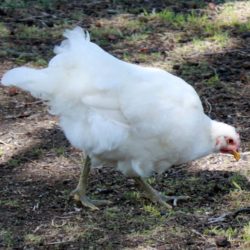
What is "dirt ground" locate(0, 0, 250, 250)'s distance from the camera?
194 inches

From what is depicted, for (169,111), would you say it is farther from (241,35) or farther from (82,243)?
(241,35)

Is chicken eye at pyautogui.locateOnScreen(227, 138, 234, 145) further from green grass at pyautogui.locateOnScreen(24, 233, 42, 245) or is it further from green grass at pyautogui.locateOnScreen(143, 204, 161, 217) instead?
green grass at pyautogui.locateOnScreen(24, 233, 42, 245)

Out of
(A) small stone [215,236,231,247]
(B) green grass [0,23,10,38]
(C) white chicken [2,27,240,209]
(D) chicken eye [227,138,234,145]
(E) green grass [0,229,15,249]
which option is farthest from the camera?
(B) green grass [0,23,10,38]

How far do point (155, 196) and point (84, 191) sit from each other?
48 cm

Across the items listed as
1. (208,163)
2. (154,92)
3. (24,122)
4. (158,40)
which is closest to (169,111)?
(154,92)

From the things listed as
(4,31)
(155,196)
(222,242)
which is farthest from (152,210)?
(4,31)

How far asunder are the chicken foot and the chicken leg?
260 mm

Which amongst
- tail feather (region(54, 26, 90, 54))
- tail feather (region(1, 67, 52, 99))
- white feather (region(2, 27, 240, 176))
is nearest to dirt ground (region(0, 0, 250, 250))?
white feather (region(2, 27, 240, 176))

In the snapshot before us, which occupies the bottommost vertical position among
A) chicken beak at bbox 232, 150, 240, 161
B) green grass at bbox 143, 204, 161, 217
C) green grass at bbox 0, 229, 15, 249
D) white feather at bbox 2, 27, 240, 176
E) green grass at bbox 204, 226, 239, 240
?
green grass at bbox 143, 204, 161, 217

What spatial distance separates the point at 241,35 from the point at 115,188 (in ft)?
11.2

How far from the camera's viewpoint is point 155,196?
5.41 meters

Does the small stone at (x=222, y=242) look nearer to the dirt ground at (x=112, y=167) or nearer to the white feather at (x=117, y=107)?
the dirt ground at (x=112, y=167)

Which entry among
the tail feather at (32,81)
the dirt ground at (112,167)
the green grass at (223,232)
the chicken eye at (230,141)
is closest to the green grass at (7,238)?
the dirt ground at (112,167)

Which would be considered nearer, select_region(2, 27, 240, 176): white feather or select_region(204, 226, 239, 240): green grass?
select_region(204, 226, 239, 240): green grass
